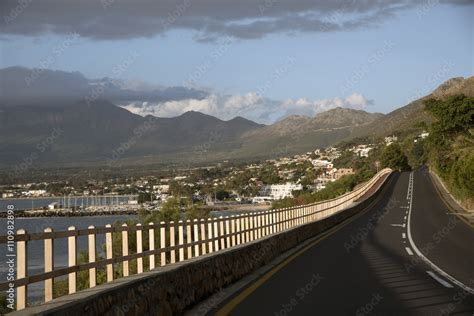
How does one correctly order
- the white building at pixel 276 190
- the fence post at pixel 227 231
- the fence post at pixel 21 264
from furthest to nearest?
the white building at pixel 276 190, the fence post at pixel 227 231, the fence post at pixel 21 264

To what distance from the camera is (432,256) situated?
25.0 meters

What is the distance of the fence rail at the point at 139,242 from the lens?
823 cm

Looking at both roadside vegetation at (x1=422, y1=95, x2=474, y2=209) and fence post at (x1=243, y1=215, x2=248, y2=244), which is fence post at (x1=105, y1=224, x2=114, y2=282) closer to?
fence post at (x1=243, y1=215, x2=248, y2=244)

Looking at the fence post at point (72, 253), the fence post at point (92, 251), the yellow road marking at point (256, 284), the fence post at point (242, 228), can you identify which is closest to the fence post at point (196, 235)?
the yellow road marking at point (256, 284)

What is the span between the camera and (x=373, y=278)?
61.4ft

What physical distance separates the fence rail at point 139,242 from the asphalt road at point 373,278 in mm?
1612

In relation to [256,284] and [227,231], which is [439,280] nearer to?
[256,284]

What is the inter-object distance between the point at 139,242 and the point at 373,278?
6.91 metres

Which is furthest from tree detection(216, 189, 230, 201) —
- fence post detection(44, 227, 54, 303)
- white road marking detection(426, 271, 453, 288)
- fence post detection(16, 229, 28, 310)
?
fence post detection(16, 229, 28, 310)

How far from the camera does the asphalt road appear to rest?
13852mm

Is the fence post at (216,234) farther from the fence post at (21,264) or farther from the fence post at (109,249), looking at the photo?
the fence post at (21,264)

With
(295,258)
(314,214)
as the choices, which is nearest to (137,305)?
(295,258)

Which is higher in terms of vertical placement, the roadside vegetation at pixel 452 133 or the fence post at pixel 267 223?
the roadside vegetation at pixel 452 133

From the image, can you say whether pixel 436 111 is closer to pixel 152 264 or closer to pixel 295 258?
pixel 295 258
